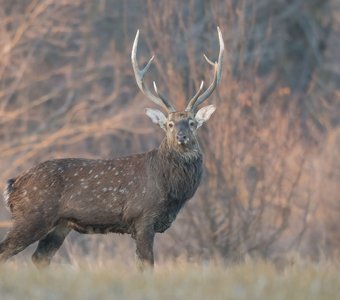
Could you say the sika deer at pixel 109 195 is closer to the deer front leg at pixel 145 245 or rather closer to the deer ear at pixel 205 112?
the deer front leg at pixel 145 245

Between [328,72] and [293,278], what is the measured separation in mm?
20200

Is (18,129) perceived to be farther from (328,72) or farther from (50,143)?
(328,72)

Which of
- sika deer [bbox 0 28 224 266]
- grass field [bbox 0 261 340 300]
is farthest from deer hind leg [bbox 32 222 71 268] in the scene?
grass field [bbox 0 261 340 300]

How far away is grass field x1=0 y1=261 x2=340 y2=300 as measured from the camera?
10102 millimetres

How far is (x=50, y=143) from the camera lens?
22.3 m

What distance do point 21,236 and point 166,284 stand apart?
2694mm

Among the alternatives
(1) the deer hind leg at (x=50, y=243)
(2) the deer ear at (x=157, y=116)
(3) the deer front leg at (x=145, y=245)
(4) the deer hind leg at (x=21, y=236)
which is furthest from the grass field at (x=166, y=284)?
(2) the deer ear at (x=157, y=116)

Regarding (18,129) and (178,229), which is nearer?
(178,229)

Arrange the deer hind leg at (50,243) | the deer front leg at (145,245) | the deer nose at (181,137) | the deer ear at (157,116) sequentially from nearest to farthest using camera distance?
1. the deer front leg at (145,245)
2. the deer nose at (181,137)
3. the deer hind leg at (50,243)
4. the deer ear at (157,116)

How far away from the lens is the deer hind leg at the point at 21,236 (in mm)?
12859

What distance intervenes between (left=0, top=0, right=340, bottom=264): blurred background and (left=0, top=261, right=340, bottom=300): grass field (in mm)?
3371

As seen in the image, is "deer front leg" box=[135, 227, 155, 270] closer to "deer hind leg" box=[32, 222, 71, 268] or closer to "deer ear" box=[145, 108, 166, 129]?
"deer hind leg" box=[32, 222, 71, 268]

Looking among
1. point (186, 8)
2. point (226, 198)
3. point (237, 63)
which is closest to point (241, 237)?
point (226, 198)

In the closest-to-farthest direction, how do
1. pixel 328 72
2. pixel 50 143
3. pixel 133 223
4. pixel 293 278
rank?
pixel 293 278, pixel 133 223, pixel 50 143, pixel 328 72
